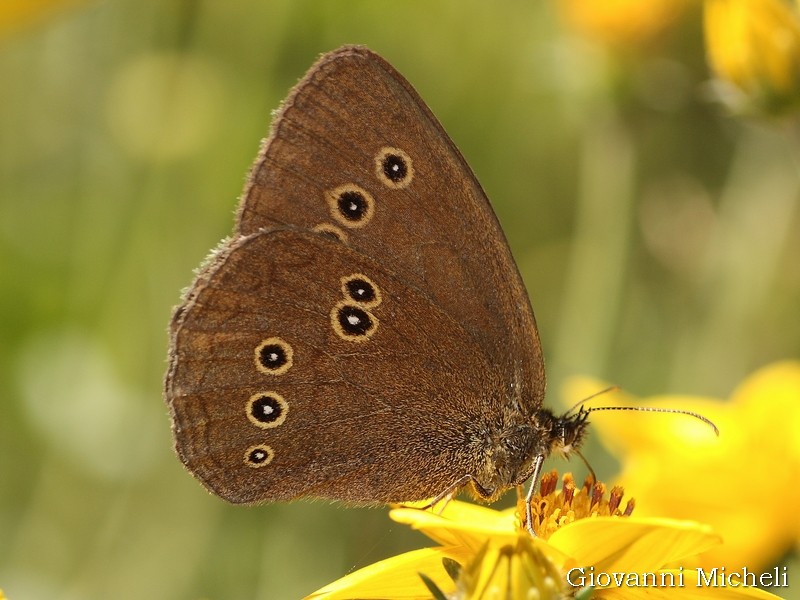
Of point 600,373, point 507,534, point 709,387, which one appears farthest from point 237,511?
point 507,534

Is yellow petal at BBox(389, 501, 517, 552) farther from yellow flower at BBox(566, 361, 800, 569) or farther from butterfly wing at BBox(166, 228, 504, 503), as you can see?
yellow flower at BBox(566, 361, 800, 569)

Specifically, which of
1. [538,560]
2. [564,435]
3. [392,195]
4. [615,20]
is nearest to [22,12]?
[392,195]

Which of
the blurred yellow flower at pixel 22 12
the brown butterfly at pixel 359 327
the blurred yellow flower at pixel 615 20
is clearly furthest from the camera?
the blurred yellow flower at pixel 615 20

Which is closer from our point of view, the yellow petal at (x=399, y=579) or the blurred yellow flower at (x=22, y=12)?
the yellow petal at (x=399, y=579)

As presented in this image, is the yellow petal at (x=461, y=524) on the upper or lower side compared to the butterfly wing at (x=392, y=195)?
lower

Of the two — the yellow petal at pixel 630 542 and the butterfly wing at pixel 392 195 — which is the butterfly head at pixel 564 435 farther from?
the yellow petal at pixel 630 542

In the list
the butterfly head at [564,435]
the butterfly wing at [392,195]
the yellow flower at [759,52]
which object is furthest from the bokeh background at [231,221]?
the butterfly wing at [392,195]

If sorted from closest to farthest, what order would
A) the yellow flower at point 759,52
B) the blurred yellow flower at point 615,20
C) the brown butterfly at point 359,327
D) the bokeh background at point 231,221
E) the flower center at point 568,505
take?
the flower center at point 568,505 < the brown butterfly at point 359,327 < the yellow flower at point 759,52 < the bokeh background at point 231,221 < the blurred yellow flower at point 615,20

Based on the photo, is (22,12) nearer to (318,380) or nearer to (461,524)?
(318,380)

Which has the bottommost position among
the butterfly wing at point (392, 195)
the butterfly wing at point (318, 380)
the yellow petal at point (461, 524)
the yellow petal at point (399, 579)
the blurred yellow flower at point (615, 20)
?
the yellow petal at point (399, 579)

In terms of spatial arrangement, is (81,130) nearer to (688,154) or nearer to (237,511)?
(237,511)
